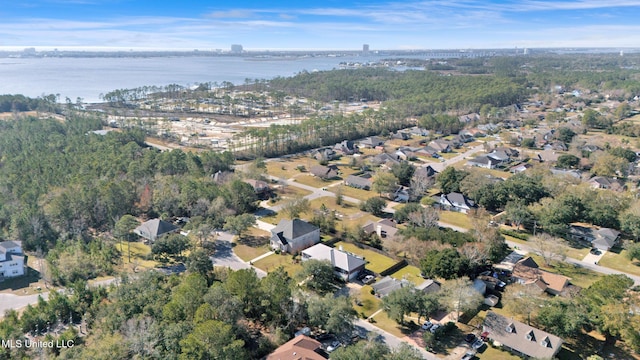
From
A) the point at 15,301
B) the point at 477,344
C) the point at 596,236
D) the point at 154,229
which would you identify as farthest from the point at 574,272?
the point at 15,301

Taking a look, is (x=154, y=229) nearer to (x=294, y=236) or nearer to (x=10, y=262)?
(x=10, y=262)

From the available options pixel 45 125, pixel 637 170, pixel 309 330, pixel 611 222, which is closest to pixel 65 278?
pixel 309 330

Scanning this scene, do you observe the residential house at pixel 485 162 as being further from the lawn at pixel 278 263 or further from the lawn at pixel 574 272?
the lawn at pixel 278 263

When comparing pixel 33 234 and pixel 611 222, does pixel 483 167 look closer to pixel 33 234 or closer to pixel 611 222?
pixel 611 222

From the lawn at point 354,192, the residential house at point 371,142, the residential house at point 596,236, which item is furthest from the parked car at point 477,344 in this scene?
the residential house at point 371,142

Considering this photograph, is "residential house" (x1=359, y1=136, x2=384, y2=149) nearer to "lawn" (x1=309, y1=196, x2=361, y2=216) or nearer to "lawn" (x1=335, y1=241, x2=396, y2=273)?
"lawn" (x1=309, y1=196, x2=361, y2=216)

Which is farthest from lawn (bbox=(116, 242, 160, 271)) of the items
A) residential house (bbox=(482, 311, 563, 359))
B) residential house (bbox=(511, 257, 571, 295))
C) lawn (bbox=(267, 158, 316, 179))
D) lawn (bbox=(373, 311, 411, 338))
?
residential house (bbox=(511, 257, 571, 295))
